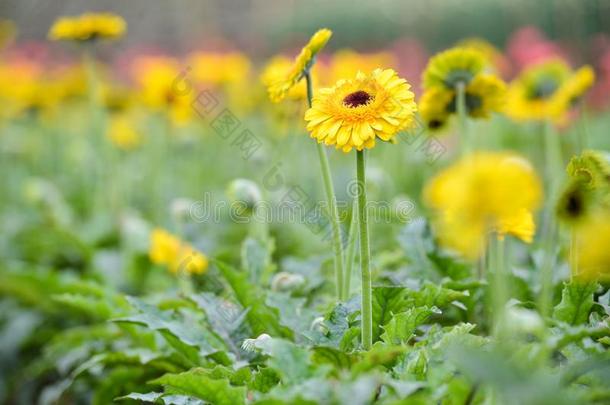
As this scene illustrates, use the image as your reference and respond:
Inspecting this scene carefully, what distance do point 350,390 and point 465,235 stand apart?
0.24m

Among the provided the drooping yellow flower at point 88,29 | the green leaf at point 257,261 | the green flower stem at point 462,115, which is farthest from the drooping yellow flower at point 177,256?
the green flower stem at point 462,115

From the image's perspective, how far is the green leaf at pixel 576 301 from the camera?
129 centimetres

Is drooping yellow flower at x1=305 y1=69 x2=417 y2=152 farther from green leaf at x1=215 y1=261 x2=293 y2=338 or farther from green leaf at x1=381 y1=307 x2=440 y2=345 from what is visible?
green leaf at x1=215 y1=261 x2=293 y2=338

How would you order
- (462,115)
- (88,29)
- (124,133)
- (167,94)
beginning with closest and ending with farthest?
(462,115)
(88,29)
(167,94)
(124,133)

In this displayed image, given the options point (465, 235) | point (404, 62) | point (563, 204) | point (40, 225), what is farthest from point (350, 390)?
point (404, 62)

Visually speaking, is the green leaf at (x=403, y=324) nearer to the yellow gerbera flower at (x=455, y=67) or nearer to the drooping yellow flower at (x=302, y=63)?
the drooping yellow flower at (x=302, y=63)

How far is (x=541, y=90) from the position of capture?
221 centimetres

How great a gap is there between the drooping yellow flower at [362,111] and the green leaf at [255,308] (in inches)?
16.9

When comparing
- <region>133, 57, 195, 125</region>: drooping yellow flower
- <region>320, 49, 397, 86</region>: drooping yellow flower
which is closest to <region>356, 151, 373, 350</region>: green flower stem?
<region>133, 57, 195, 125</region>: drooping yellow flower

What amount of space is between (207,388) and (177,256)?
1.03 meters

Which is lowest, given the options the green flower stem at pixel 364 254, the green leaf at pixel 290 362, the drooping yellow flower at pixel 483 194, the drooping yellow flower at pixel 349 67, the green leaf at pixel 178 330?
the green leaf at pixel 178 330

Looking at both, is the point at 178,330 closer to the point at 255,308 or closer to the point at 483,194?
the point at 255,308

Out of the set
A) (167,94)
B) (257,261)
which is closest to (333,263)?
(257,261)

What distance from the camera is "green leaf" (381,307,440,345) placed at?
48.3 inches
